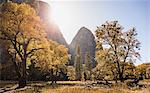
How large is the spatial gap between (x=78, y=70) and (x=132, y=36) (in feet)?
276

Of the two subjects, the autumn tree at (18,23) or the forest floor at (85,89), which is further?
the autumn tree at (18,23)

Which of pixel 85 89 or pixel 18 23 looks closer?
pixel 85 89

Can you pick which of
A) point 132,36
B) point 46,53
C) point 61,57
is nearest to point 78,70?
point 61,57

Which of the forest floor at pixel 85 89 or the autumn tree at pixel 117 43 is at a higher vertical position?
the autumn tree at pixel 117 43

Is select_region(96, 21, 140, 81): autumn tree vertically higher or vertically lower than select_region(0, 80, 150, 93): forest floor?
higher

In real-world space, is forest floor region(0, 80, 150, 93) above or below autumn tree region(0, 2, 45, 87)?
below

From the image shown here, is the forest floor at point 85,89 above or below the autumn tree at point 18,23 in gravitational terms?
below

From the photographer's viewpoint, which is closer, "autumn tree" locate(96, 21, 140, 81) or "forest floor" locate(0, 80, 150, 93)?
"forest floor" locate(0, 80, 150, 93)

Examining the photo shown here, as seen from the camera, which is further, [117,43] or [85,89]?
[117,43]

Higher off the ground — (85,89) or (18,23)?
(18,23)

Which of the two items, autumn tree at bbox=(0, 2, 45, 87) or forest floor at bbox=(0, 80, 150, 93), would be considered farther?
autumn tree at bbox=(0, 2, 45, 87)

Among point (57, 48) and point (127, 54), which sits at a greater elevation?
point (57, 48)

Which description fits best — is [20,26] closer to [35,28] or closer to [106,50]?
[35,28]

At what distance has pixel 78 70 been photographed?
5037 inches
